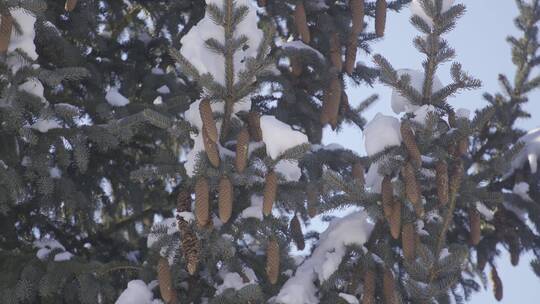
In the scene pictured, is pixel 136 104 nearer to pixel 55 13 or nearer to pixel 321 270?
pixel 55 13

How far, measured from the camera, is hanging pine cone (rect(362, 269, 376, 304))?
171 inches

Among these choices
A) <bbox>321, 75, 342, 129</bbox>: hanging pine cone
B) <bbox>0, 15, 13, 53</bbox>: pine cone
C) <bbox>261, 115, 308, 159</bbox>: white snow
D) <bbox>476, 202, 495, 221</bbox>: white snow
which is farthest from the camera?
<bbox>476, 202, 495, 221</bbox>: white snow

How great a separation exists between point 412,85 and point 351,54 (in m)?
1.64

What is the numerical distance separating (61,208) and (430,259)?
2.93 m

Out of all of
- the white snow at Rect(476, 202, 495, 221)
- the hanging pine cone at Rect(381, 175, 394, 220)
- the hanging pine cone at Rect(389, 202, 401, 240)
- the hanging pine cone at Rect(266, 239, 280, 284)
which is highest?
the white snow at Rect(476, 202, 495, 221)

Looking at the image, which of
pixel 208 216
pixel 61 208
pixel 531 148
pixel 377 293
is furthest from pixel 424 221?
pixel 61 208

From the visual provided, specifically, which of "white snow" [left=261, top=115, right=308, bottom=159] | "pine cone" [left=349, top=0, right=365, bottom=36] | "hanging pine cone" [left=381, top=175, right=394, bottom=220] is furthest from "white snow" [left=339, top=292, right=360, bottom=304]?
"pine cone" [left=349, top=0, right=365, bottom=36]

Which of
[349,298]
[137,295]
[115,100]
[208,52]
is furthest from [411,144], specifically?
[115,100]

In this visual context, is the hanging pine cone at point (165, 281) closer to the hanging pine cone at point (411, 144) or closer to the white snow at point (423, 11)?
the hanging pine cone at point (411, 144)

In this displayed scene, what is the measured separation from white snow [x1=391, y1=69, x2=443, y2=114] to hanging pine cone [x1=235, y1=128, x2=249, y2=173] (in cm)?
101

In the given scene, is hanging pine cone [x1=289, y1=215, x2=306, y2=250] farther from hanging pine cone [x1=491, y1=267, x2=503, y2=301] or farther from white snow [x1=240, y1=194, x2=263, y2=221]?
hanging pine cone [x1=491, y1=267, x2=503, y2=301]

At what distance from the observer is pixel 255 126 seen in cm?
450

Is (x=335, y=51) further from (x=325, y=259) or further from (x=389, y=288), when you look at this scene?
(x=389, y=288)

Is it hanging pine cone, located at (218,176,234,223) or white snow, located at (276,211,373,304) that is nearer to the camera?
hanging pine cone, located at (218,176,234,223)
